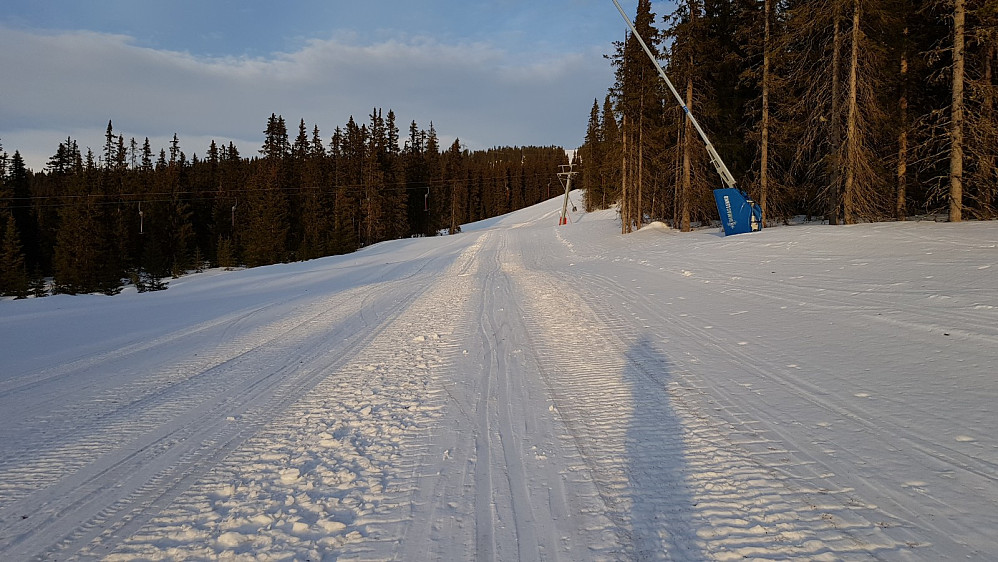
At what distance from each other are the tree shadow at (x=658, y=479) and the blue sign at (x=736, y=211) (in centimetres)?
1592

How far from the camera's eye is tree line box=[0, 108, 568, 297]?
42719 millimetres

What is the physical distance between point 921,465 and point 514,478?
2.67 m

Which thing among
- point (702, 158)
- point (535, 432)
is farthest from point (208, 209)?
point (535, 432)

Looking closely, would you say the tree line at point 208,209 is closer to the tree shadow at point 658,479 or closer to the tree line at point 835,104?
the tree line at point 835,104

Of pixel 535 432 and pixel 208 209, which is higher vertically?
pixel 208 209

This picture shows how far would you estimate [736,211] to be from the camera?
19.1 meters

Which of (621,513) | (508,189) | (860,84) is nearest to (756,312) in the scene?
(621,513)

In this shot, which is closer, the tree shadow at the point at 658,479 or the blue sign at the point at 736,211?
the tree shadow at the point at 658,479

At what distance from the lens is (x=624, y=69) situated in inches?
1179

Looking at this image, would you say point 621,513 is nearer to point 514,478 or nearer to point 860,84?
point 514,478

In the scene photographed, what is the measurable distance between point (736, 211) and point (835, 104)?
183 inches

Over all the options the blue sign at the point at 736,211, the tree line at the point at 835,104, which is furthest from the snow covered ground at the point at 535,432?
the blue sign at the point at 736,211

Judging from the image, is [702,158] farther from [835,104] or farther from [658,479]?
[658,479]

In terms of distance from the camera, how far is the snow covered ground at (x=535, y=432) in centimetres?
273
